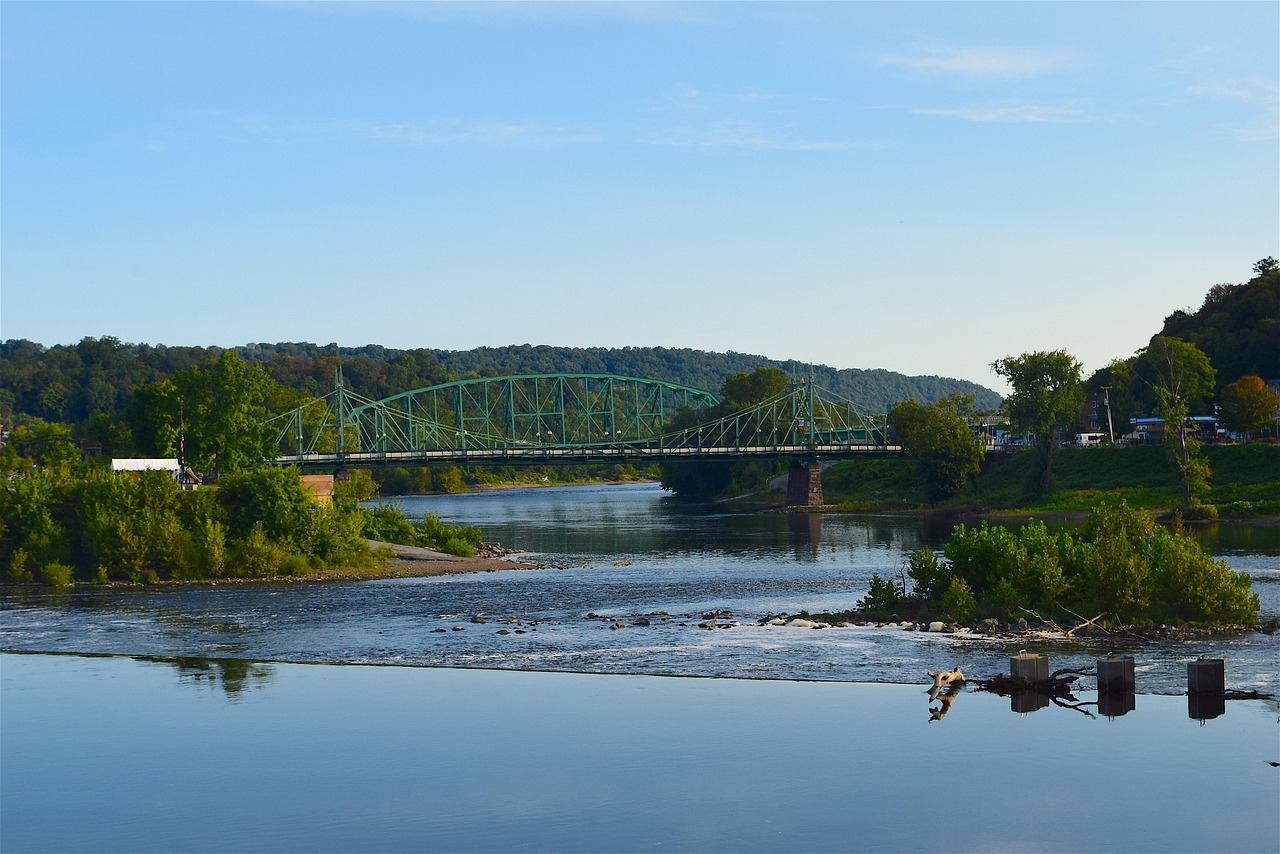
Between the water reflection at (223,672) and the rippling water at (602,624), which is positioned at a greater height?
the rippling water at (602,624)

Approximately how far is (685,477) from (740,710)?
15633 cm

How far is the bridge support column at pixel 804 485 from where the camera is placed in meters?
154

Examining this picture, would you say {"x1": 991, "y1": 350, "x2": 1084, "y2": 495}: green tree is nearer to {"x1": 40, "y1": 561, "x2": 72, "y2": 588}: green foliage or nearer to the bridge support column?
the bridge support column

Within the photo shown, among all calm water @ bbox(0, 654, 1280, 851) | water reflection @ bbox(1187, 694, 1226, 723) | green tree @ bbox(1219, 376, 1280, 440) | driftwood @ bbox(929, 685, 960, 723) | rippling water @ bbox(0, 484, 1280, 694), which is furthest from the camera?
green tree @ bbox(1219, 376, 1280, 440)

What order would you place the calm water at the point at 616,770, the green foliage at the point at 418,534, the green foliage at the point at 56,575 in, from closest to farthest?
the calm water at the point at 616,770, the green foliage at the point at 56,575, the green foliage at the point at 418,534

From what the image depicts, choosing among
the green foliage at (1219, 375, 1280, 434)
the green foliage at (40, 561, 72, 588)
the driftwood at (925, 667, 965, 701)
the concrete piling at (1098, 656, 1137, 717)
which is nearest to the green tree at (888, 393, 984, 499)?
the green foliage at (1219, 375, 1280, 434)

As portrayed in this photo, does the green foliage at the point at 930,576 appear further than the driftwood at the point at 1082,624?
Yes

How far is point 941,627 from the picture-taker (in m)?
42.0

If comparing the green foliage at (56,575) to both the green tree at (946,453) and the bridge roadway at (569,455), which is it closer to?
the bridge roadway at (569,455)

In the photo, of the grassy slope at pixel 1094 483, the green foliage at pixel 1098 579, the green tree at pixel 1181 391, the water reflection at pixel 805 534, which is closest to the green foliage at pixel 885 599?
the green foliage at pixel 1098 579

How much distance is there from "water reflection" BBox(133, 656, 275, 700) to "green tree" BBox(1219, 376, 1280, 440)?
356 ft

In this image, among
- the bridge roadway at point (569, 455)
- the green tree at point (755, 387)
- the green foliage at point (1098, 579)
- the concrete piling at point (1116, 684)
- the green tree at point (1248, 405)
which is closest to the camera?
the concrete piling at point (1116, 684)

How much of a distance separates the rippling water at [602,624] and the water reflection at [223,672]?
1.04m

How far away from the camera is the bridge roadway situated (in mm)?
144375
